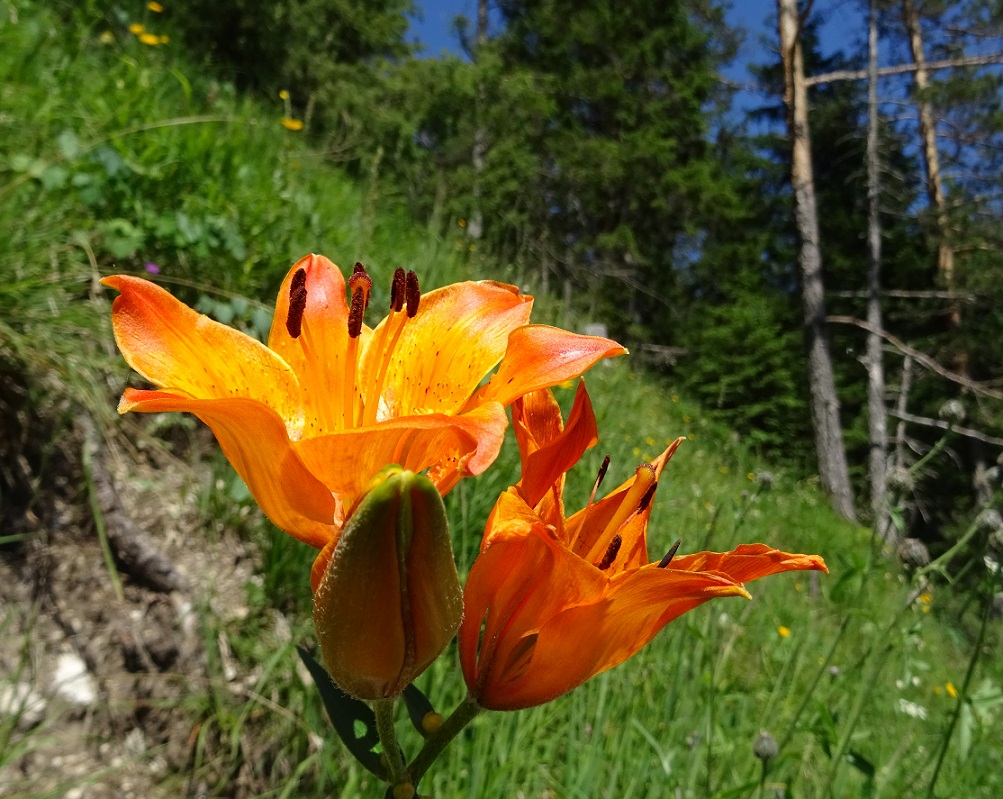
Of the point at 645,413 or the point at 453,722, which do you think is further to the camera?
the point at 645,413

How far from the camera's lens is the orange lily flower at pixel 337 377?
486 millimetres

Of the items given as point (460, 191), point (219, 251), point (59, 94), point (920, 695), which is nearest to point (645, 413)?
point (920, 695)

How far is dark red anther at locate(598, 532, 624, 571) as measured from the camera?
23.5 inches

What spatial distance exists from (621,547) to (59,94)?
297 cm

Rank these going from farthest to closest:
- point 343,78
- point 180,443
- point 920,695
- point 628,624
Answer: point 343,78, point 920,695, point 180,443, point 628,624

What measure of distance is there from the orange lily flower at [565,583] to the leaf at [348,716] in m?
0.09

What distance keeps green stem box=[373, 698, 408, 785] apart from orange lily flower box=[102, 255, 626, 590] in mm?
107

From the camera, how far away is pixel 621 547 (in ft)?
2.06

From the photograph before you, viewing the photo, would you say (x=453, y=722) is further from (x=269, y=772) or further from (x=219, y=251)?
(x=219, y=251)

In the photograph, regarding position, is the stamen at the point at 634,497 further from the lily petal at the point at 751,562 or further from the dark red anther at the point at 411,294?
the dark red anther at the point at 411,294

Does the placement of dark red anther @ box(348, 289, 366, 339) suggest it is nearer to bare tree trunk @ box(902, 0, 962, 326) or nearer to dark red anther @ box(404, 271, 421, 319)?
dark red anther @ box(404, 271, 421, 319)

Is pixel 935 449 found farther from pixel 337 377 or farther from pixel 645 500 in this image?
pixel 337 377

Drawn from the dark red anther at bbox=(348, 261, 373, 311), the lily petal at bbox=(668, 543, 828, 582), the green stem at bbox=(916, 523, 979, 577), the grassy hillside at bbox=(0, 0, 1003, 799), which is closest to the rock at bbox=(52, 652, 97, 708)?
the grassy hillside at bbox=(0, 0, 1003, 799)

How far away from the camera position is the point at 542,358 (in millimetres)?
540
